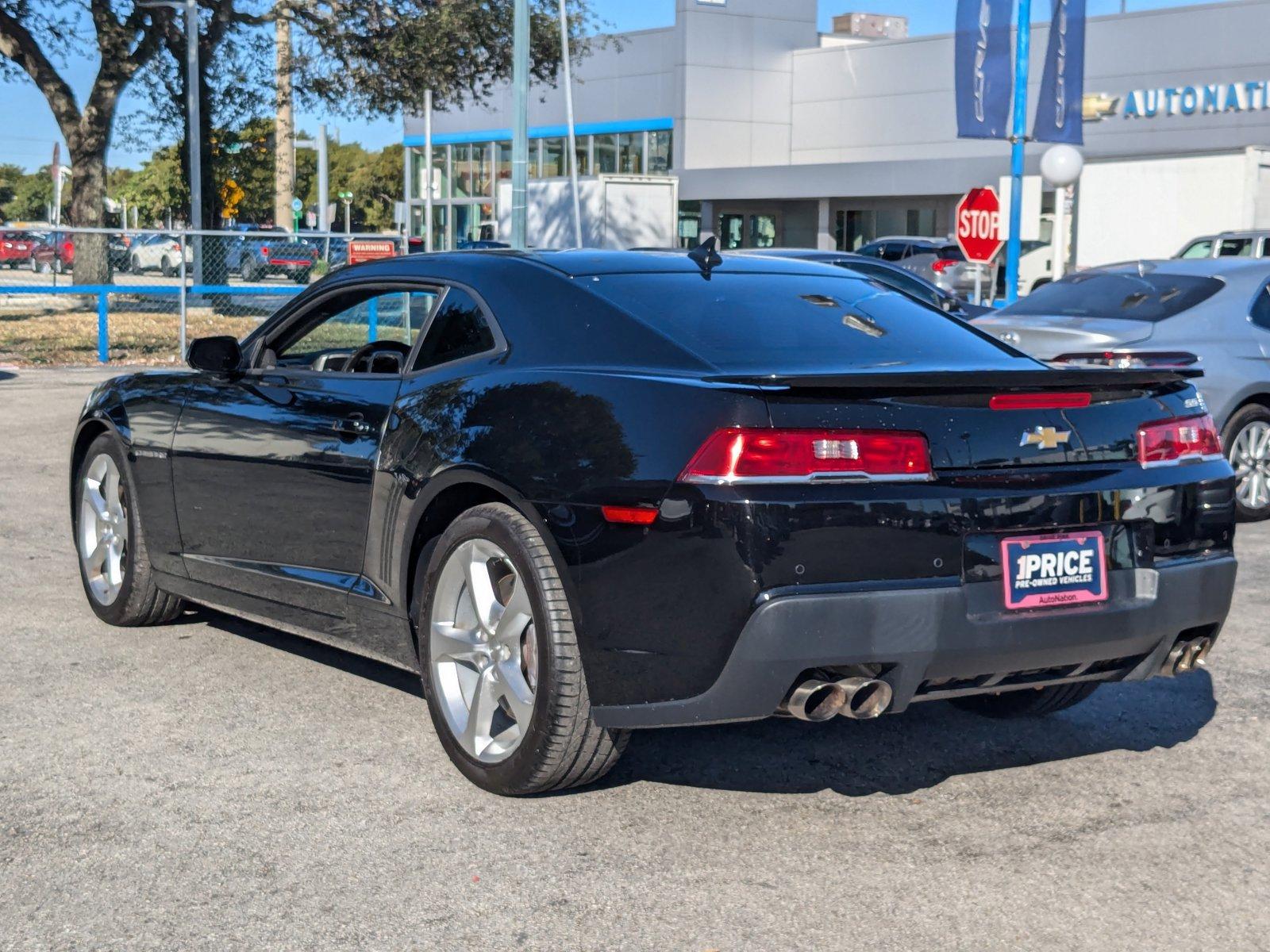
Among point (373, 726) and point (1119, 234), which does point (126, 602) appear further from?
point (1119, 234)

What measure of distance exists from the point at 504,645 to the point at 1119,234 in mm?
32773

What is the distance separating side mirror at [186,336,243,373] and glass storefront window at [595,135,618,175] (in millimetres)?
57330

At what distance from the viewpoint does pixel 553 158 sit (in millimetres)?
65812

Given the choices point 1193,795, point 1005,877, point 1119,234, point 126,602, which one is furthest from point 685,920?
point 1119,234

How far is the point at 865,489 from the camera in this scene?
4.03 metres

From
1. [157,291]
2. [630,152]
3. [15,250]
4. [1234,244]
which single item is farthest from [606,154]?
[157,291]

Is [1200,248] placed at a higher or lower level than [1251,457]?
higher

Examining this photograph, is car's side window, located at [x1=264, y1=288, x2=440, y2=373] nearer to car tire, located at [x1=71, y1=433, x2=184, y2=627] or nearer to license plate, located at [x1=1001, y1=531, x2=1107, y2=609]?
car tire, located at [x1=71, y1=433, x2=184, y2=627]

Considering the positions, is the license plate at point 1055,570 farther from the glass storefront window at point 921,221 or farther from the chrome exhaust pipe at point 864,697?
Result: the glass storefront window at point 921,221

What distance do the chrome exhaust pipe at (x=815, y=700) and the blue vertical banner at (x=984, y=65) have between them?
2010cm

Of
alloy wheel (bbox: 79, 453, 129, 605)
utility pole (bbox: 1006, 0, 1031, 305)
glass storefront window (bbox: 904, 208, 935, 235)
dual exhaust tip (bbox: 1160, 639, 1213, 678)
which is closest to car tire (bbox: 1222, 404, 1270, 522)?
dual exhaust tip (bbox: 1160, 639, 1213, 678)

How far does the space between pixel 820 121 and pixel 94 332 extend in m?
38.4

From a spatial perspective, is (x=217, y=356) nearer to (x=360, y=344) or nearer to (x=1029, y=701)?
(x=360, y=344)

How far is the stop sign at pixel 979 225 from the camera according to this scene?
64.8 feet
